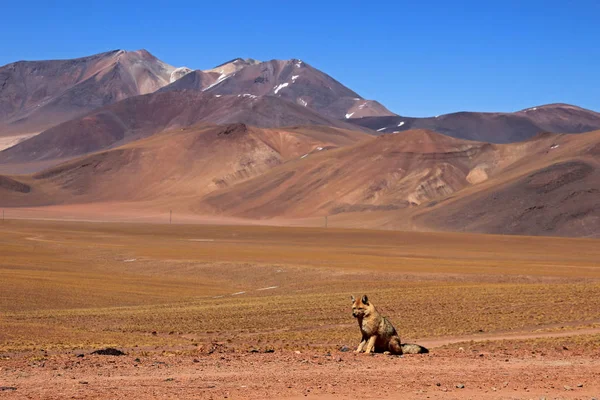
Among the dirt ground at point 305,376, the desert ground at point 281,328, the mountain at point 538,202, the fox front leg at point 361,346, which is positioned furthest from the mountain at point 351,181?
the dirt ground at point 305,376

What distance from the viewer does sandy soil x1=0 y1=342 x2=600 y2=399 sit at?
11.7 m

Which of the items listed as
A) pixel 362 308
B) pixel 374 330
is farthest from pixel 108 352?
pixel 374 330

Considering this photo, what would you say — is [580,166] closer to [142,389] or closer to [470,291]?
[470,291]

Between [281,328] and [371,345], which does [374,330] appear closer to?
[371,345]

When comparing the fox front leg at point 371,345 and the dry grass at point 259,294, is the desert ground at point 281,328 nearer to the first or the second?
the dry grass at point 259,294

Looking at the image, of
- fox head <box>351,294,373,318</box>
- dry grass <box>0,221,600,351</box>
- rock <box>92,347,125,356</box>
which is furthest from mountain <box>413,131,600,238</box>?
rock <box>92,347,125,356</box>

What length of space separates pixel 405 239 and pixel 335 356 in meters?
71.2

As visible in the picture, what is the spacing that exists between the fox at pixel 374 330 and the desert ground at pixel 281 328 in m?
0.36

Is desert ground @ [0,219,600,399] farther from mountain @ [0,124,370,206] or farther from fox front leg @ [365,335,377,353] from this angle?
mountain @ [0,124,370,206]

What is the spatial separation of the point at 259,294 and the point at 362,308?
62.1 ft

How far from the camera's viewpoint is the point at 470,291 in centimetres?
3061

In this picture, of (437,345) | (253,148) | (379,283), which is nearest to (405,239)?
(379,283)

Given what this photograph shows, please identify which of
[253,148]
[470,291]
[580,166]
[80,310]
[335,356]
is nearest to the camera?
[335,356]

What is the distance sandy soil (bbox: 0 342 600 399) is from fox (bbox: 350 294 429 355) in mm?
328
